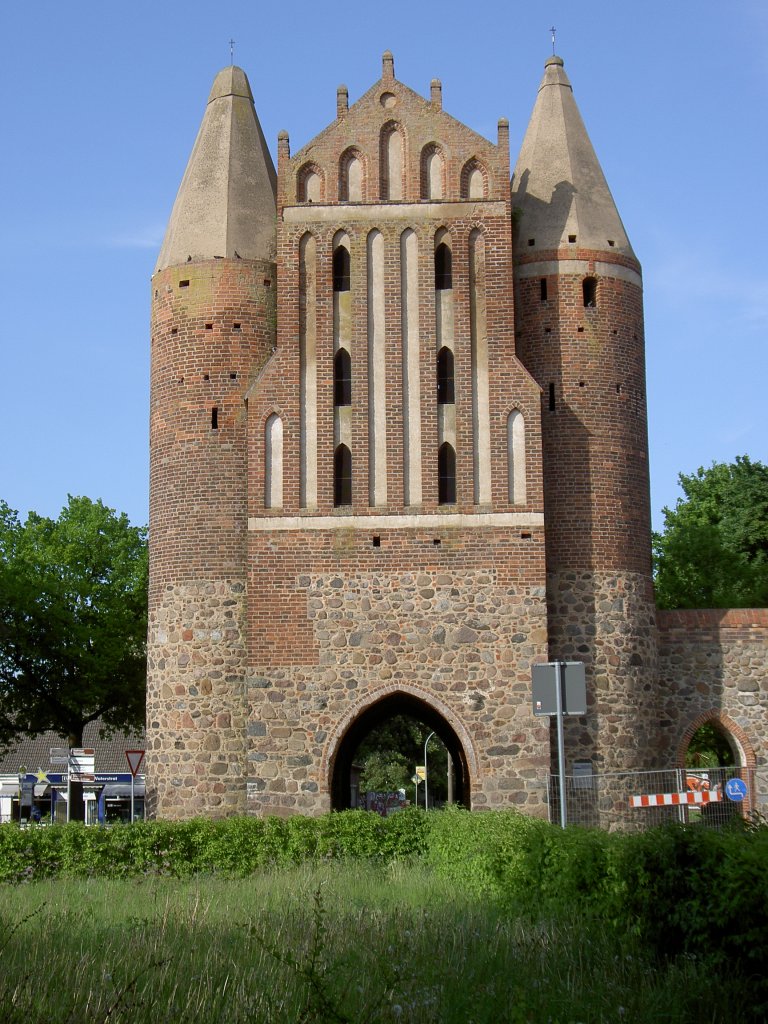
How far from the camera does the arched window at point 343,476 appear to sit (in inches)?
999

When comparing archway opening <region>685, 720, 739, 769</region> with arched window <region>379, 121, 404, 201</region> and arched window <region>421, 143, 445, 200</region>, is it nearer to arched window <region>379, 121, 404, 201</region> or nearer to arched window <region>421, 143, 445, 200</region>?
arched window <region>421, 143, 445, 200</region>

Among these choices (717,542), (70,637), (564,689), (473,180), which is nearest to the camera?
(564,689)

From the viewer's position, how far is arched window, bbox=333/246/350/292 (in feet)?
86.2

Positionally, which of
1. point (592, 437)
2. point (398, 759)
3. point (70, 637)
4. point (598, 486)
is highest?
point (592, 437)

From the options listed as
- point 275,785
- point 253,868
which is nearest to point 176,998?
point 253,868

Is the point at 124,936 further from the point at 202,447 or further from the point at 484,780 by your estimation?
the point at 202,447

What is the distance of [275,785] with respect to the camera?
24031 mm

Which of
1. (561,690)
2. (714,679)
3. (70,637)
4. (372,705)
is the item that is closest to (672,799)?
(714,679)

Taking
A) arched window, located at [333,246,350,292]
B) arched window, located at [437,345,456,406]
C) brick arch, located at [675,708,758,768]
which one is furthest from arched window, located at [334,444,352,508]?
brick arch, located at [675,708,758,768]

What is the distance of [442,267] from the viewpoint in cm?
2638

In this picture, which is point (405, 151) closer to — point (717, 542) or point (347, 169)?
point (347, 169)

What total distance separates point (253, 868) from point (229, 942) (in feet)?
33.6

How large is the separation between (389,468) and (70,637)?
17.1 meters

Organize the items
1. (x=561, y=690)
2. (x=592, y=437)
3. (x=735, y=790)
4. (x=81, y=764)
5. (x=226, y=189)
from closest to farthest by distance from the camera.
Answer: (x=561, y=690) → (x=735, y=790) → (x=592, y=437) → (x=226, y=189) → (x=81, y=764)
